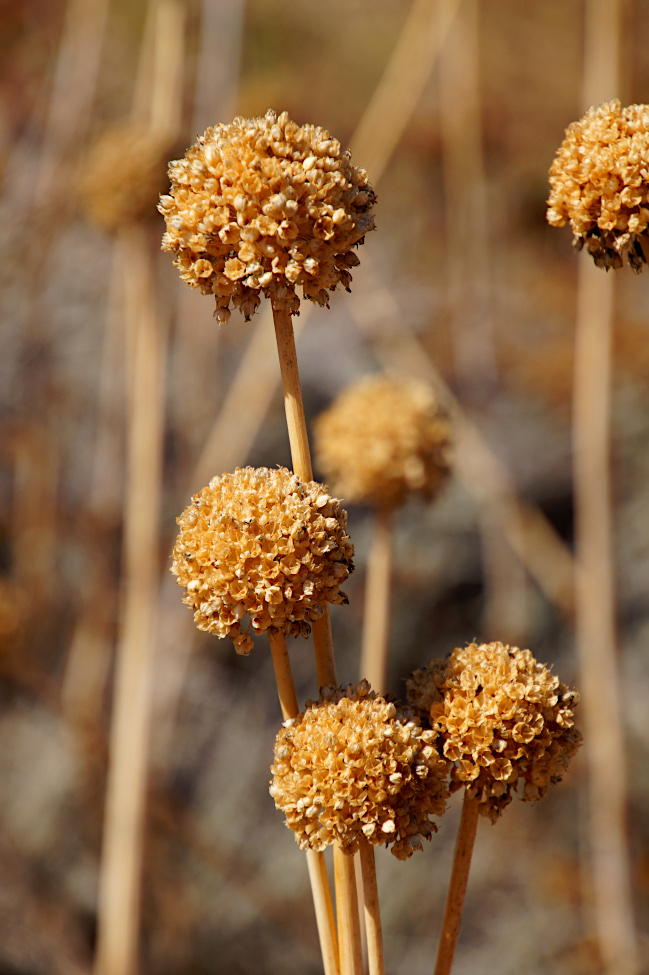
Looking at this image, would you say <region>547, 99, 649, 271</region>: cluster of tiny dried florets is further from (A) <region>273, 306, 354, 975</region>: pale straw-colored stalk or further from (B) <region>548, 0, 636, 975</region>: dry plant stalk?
(B) <region>548, 0, 636, 975</region>: dry plant stalk

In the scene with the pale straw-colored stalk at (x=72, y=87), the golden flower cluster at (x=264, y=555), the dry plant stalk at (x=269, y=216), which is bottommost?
the golden flower cluster at (x=264, y=555)

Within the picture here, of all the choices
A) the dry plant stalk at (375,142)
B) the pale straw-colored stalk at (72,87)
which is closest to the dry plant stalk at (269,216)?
the dry plant stalk at (375,142)

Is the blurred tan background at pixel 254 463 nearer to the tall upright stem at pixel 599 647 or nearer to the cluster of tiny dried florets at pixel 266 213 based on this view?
the tall upright stem at pixel 599 647

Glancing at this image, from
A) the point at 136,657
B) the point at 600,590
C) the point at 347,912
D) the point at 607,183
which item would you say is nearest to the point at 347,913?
the point at 347,912

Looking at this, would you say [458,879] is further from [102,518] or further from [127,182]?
[102,518]

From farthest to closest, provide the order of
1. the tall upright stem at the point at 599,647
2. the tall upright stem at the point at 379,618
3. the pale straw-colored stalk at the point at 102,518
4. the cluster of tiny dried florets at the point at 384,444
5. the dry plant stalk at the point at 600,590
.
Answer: the pale straw-colored stalk at the point at 102,518
the tall upright stem at the point at 599,647
the dry plant stalk at the point at 600,590
the cluster of tiny dried florets at the point at 384,444
the tall upright stem at the point at 379,618

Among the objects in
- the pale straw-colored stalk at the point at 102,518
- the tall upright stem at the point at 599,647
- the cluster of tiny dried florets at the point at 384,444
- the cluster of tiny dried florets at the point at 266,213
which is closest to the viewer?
the cluster of tiny dried florets at the point at 266,213

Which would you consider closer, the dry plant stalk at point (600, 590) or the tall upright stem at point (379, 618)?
the tall upright stem at point (379, 618)
